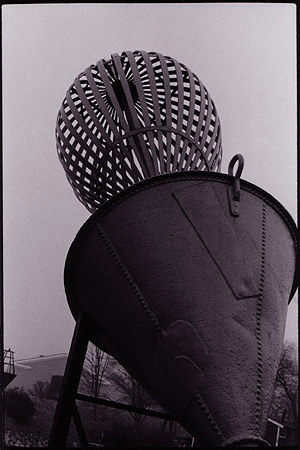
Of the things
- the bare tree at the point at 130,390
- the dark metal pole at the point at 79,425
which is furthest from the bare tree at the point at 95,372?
the dark metal pole at the point at 79,425

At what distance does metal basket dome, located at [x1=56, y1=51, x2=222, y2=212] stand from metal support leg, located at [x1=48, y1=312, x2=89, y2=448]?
1571 mm

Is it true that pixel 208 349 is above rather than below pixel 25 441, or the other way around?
above

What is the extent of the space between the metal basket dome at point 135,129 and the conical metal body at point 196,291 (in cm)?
104

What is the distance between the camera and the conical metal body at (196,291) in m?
4.61

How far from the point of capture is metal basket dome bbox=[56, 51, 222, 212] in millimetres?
6402

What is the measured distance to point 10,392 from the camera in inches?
250

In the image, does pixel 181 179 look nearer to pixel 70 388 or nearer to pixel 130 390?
pixel 70 388

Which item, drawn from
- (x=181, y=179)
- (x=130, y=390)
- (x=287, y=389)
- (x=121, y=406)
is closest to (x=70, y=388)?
(x=121, y=406)

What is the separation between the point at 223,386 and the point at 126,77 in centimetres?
382

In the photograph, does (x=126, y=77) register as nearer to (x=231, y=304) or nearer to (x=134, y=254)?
(x=134, y=254)

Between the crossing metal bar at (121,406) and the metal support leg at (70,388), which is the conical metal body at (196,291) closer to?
the metal support leg at (70,388)

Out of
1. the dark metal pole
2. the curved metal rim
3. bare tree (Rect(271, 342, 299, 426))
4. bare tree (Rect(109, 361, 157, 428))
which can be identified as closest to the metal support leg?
the dark metal pole

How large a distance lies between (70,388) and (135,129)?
8.89 ft

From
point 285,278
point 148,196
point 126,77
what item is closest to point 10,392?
point 148,196
